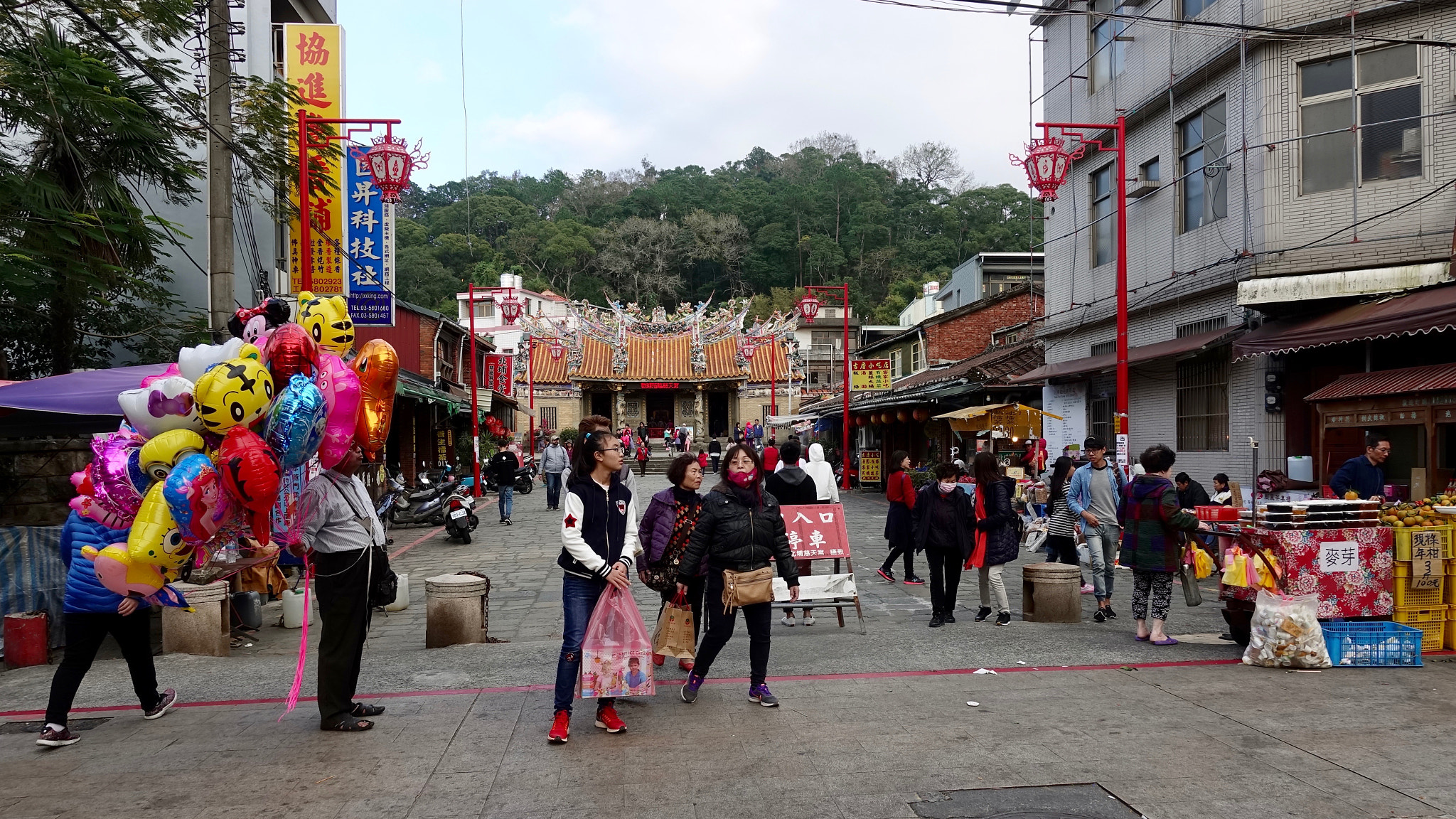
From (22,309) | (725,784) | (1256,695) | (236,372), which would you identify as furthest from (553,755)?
(22,309)

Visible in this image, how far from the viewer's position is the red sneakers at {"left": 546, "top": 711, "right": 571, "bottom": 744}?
5023 millimetres

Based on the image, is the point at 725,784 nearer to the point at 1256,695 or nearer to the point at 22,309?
the point at 1256,695

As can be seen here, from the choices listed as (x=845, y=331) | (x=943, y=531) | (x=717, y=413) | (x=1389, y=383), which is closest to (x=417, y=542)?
(x=943, y=531)

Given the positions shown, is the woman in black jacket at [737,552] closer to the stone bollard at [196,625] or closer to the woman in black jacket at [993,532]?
the woman in black jacket at [993,532]

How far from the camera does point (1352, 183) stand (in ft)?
37.7

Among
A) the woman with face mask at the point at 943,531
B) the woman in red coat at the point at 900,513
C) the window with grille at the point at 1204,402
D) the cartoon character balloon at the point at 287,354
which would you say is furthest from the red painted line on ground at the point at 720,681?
the window with grille at the point at 1204,402

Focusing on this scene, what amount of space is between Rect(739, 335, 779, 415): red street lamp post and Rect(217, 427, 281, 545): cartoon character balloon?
37.0 meters

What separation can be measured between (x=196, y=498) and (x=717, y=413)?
1591 inches

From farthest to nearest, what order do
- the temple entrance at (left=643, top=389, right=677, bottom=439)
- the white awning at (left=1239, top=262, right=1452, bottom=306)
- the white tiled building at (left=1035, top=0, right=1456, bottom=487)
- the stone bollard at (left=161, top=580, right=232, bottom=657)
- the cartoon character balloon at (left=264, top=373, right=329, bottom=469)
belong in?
1. the temple entrance at (left=643, top=389, right=677, bottom=439)
2. the white tiled building at (left=1035, top=0, right=1456, bottom=487)
3. the white awning at (left=1239, top=262, right=1452, bottom=306)
4. the stone bollard at (left=161, top=580, right=232, bottom=657)
5. the cartoon character balloon at (left=264, top=373, right=329, bottom=469)

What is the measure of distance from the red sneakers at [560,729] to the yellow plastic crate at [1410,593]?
596 cm

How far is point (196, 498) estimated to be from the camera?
4465mm

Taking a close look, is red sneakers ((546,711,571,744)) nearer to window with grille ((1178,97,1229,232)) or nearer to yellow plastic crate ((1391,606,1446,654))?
yellow plastic crate ((1391,606,1446,654))

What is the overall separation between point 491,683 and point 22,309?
A: 26.3 ft

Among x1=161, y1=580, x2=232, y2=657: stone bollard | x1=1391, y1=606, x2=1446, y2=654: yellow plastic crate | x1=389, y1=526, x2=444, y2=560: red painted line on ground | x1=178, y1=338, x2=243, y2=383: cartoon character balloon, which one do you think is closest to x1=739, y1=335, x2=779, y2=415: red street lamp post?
x1=389, y1=526, x2=444, y2=560: red painted line on ground
